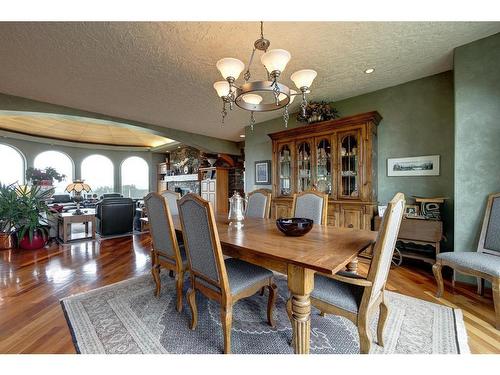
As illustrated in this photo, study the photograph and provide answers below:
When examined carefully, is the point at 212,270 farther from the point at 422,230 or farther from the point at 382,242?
the point at 422,230

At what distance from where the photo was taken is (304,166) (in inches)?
142

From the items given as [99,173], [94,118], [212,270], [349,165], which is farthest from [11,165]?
[349,165]

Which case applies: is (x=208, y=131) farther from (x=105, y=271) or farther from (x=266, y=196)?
(x=105, y=271)

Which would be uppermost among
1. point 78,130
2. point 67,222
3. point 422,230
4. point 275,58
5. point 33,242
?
point 78,130

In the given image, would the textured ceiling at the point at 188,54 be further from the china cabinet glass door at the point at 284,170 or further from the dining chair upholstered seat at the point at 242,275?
the dining chair upholstered seat at the point at 242,275

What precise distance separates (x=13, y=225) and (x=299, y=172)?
188 inches

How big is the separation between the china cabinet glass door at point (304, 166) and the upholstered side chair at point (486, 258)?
1917 millimetres

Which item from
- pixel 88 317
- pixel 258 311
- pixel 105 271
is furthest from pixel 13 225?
pixel 258 311

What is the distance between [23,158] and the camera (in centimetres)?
662

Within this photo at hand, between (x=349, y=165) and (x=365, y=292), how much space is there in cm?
232

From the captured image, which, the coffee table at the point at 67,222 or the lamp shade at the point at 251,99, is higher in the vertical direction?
the lamp shade at the point at 251,99

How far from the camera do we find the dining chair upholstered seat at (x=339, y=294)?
1.21 m

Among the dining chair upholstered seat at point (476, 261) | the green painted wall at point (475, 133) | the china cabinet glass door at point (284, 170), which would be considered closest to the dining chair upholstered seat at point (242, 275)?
the dining chair upholstered seat at point (476, 261)

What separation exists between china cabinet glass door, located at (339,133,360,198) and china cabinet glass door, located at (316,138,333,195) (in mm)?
176
